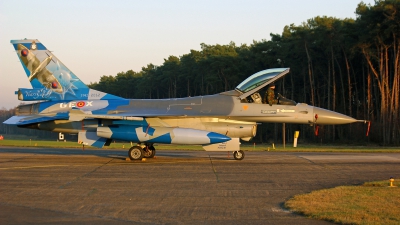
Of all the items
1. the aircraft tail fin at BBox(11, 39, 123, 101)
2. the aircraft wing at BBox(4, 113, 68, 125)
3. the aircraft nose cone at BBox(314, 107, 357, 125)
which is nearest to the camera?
the aircraft wing at BBox(4, 113, 68, 125)

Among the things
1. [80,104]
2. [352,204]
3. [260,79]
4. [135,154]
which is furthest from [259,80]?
[352,204]

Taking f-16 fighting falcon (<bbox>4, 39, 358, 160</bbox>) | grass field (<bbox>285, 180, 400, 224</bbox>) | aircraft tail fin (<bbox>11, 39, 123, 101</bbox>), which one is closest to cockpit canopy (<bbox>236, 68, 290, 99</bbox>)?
f-16 fighting falcon (<bbox>4, 39, 358, 160</bbox>)

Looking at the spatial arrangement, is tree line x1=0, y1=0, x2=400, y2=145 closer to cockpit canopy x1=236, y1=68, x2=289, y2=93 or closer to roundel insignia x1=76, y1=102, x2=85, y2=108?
cockpit canopy x1=236, y1=68, x2=289, y2=93

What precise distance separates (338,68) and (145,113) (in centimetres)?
4077

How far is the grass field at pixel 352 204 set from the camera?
28.6ft

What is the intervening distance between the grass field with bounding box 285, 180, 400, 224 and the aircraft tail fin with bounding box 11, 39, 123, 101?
12282 millimetres

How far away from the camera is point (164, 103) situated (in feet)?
67.1

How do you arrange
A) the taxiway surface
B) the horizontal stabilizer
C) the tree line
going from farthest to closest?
the tree line < the horizontal stabilizer < the taxiway surface

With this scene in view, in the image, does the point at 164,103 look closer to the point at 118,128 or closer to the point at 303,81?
the point at 118,128

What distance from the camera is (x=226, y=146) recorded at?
64.2 ft

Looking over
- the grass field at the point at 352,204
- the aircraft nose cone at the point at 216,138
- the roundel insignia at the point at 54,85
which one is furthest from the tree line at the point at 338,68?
the grass field at the point at 352,204

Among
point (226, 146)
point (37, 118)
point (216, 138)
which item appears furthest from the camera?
point (37, 118)

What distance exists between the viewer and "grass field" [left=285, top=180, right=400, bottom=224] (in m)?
8.71

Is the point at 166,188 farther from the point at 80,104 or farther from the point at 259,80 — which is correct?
the point at 80,104
